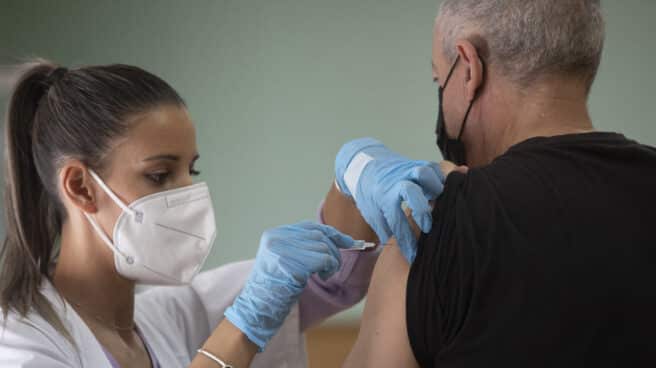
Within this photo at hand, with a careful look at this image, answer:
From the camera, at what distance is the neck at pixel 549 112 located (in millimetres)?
1079

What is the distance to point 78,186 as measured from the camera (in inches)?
54.6

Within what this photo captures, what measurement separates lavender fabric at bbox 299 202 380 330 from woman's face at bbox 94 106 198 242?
0.45 m

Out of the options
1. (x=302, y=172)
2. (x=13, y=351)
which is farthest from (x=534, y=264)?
(x=302, y=172)

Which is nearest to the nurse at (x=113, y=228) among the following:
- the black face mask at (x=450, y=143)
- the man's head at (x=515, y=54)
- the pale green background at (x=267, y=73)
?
the black face mask at (x=450, y=143)

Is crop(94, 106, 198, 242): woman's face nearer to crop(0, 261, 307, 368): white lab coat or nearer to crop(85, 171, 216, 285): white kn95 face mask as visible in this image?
crop(85, 171, 216, 285): white kn95 face mask

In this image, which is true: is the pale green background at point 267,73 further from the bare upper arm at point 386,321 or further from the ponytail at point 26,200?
the bare upper arm at point 386,321

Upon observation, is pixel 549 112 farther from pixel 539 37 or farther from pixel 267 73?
pixel 267 73

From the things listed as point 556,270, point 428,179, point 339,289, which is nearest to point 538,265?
point 556,270

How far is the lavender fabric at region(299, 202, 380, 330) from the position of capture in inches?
63.1

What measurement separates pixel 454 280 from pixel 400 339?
0.14 m

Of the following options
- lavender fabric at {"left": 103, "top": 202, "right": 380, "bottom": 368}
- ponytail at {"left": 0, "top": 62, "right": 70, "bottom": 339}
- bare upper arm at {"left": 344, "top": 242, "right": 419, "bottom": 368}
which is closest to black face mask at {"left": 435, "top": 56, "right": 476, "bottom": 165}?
bare upper arm at {"left": 344, "top": 242, "right": 419, "bottom": 368}

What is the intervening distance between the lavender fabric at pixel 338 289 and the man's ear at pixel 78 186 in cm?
54

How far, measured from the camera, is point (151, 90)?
1451 mm

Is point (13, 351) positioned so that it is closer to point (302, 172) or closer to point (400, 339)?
point (400, 339)
